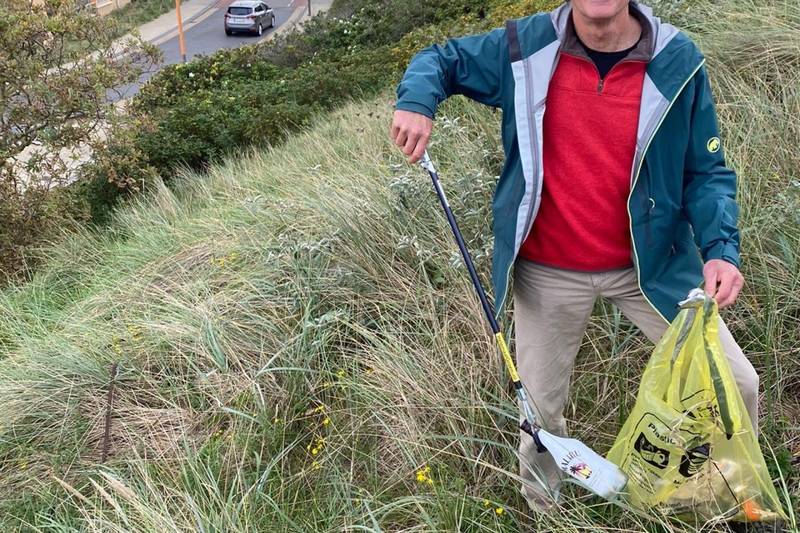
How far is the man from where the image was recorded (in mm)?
2004

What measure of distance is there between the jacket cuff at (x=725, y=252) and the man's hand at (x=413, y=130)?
2.81ft

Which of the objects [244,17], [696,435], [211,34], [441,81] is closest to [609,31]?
[441,81]

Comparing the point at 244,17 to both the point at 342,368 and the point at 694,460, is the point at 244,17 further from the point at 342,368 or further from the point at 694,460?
the point at 694,460

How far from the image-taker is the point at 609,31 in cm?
200

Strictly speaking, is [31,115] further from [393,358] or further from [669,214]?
[669,214]

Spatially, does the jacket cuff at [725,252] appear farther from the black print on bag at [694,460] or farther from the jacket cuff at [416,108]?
the jacket cuff at [416,108]

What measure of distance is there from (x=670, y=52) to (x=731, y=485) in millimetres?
1201

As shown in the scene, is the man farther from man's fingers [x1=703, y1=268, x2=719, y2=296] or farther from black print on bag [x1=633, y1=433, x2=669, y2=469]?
black print on bag [x1=633, y1=433, x2=669, y2=469]

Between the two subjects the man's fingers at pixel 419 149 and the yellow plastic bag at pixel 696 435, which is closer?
the yellow plastic bag at pixel 696 435

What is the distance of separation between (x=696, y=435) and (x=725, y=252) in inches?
19.6

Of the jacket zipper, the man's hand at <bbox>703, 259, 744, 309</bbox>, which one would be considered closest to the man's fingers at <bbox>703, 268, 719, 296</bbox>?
the man's hand at <bbox>703, 259, 744, 309</bbox>

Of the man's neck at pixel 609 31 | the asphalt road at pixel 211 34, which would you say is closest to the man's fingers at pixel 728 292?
the man's neck at pixel 609 31

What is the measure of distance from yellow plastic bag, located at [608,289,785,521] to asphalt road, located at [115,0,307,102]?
26338 mm

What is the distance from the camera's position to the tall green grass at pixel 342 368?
8.32ft
